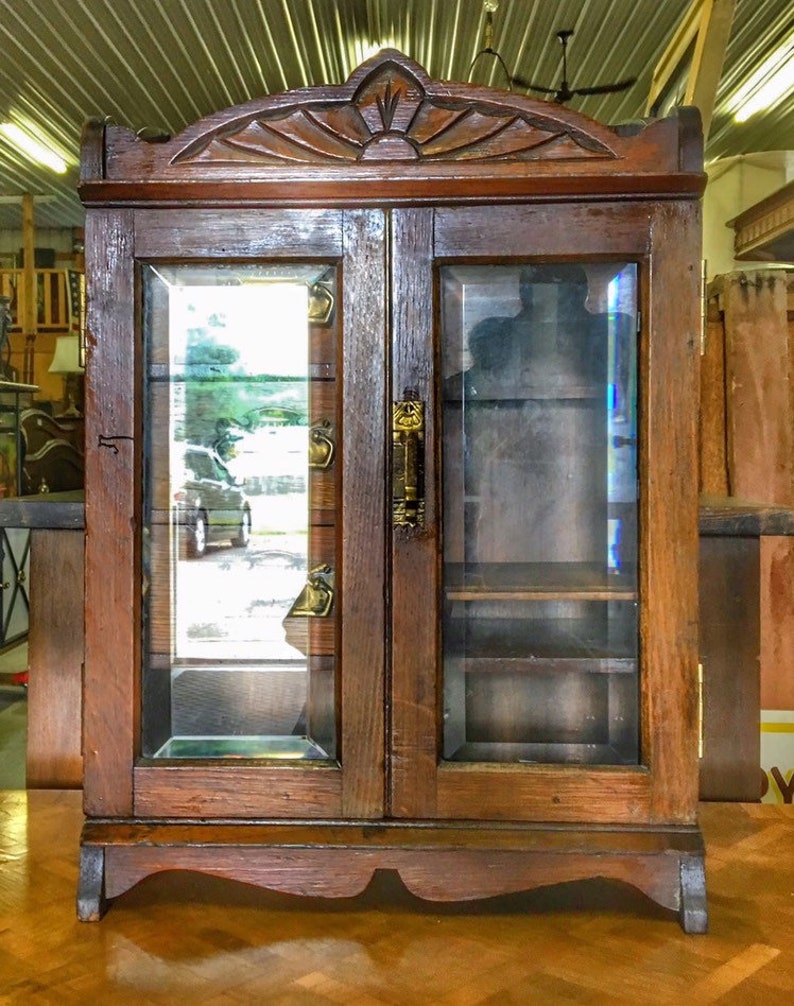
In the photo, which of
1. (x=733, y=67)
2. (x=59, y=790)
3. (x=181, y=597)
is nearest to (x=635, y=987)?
(x=181, y=597)

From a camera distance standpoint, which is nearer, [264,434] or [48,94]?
[264,434]

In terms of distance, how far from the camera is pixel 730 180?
19.1 ft

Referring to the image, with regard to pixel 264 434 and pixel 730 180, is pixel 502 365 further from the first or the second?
pixel 730 180

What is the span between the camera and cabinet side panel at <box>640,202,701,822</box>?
50.3 inches

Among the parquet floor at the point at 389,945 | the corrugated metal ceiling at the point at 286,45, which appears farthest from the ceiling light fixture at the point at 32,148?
the parquet floor at the point at 389,945

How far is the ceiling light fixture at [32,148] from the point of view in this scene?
18.7ft

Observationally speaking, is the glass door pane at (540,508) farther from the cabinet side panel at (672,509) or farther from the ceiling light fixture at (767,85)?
the ceiling light fixture at (767,85)

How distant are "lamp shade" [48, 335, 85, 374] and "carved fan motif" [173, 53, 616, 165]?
6533 mm

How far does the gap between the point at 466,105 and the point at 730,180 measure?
17.0ft

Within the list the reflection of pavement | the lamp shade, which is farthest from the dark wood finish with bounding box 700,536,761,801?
the lamp shade

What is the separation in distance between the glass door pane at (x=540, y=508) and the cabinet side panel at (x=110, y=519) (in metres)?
0.48

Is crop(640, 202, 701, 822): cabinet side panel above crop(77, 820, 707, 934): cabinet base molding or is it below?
above

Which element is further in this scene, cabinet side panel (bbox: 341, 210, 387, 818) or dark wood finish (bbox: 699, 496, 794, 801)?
dark wood finish (bbox: 699, 496, 794, 801)

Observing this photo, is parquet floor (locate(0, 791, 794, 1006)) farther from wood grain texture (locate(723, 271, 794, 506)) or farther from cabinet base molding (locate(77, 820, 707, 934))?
wood grain texture (locate(723, 271, 794, 506))
